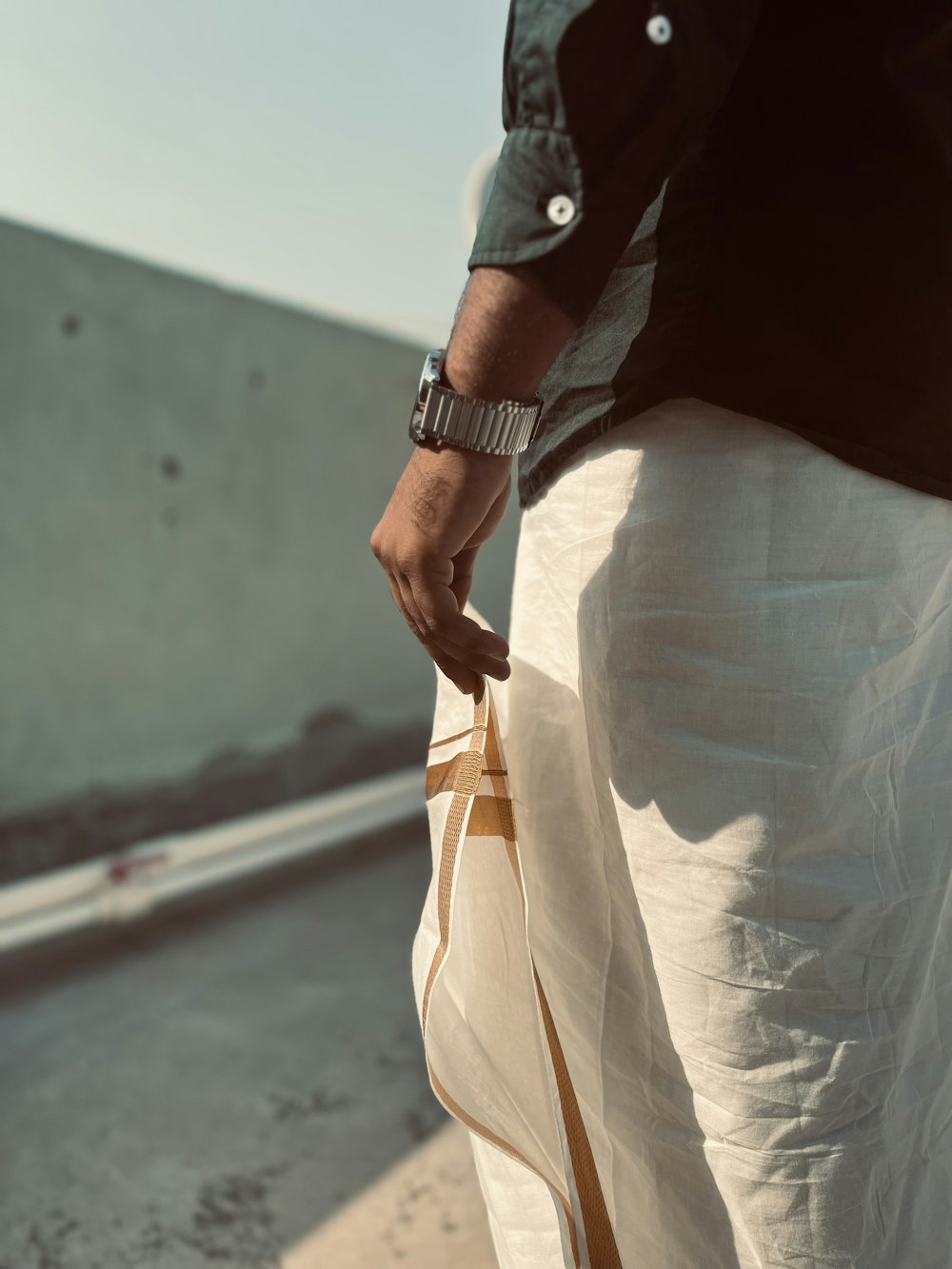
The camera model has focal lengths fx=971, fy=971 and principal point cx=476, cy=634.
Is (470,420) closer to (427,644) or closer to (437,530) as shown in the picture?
(437,530)

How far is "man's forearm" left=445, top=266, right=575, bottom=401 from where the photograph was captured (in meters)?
0.60

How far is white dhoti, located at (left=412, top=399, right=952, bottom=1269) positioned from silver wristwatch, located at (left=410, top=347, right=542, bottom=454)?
101 millimetres

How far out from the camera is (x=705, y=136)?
2.14ft

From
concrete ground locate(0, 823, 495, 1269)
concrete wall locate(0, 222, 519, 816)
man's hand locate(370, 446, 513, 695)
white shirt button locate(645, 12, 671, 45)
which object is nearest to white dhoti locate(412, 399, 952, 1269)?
man's hand locate(370, 446, 513, 695)

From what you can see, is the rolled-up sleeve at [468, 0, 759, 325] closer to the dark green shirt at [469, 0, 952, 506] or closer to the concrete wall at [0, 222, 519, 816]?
the dark green shirt at [469, 0, 952, 506]

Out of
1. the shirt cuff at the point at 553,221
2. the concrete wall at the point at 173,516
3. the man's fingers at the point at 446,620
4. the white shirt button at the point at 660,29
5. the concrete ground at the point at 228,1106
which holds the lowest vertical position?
the concrete ground at the point at 228,1106

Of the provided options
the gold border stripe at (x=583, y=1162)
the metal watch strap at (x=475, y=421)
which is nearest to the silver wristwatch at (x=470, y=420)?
the metal watch strap at (x=475, y=421)

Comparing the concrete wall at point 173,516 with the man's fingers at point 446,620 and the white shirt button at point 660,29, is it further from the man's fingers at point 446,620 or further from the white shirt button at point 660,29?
the white shirt button at point 660,29

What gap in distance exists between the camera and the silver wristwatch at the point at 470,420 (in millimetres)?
640

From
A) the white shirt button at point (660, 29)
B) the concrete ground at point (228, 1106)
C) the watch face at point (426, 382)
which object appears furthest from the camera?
the concrete ground at point (228, 1106)

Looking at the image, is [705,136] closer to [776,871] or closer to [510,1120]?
[776,871]

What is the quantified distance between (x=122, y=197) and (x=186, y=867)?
5.54ft

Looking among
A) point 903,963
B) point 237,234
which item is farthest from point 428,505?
point 237,234

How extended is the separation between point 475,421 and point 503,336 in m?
0.06
